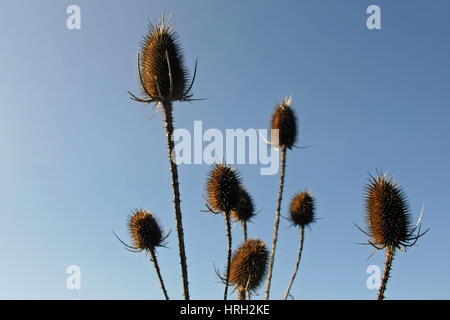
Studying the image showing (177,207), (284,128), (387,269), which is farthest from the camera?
(284,128)

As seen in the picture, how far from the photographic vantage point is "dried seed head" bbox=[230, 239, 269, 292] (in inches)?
437

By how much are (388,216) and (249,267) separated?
4.57m

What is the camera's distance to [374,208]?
9.43 m

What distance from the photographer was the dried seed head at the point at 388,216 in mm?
9039

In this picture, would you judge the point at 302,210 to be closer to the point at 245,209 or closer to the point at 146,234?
the point at 245,209

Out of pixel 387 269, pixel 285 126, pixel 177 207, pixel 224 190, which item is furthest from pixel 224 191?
pixel 285 126

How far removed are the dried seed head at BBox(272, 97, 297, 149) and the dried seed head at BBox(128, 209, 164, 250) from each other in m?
6.43

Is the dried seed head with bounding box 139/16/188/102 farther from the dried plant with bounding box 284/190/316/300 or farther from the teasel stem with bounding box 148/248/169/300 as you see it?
the dried plant with bounding box 284/190/316/300

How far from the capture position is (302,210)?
1570 centimetres

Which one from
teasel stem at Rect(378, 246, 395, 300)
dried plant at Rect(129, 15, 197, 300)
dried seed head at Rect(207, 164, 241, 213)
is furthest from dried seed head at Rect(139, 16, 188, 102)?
teasel stem at Rect(378, 246, 395, 300)
